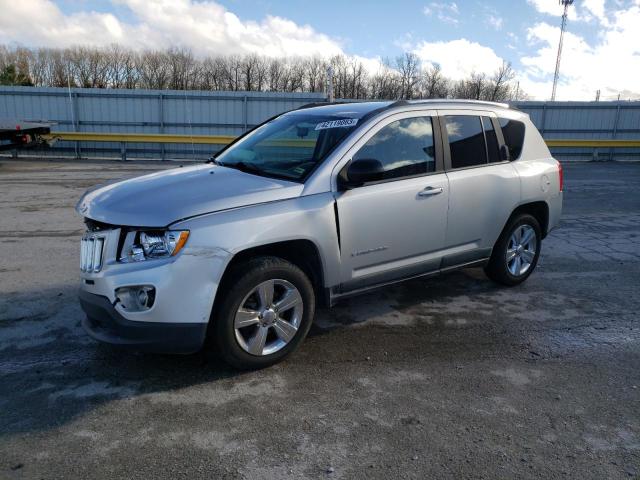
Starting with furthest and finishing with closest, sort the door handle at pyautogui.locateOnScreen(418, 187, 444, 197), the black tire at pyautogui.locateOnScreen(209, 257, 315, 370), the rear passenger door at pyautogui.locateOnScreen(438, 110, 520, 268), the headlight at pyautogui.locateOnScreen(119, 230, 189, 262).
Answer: the rear passenger door at pyautogui.locateOnScreen(438, 110, 520, 268) → the door handle at pyautogui.locateOnScreen(418, 187, 444, 197) → the black tire at pyautogui.locateOnScreen(209, 257, 315, 370) → the headlight at pyautogui.locateOnScreen(119, 230, 189, 262)

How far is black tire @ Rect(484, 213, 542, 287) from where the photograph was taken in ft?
17.6

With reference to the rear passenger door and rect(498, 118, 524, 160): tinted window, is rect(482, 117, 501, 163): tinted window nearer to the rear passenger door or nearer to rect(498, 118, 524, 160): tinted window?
the rear passenger door

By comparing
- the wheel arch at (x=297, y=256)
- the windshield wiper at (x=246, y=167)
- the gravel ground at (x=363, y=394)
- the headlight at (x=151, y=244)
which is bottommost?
the gravel ground at (x=363, y=394)

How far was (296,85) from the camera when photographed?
6056cm

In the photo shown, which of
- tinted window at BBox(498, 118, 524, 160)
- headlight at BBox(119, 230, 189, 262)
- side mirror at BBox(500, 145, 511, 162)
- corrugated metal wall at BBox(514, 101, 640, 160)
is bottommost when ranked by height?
headlight at BBox(119, 230, 189, 262)

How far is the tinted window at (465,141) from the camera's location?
4777 millimetres

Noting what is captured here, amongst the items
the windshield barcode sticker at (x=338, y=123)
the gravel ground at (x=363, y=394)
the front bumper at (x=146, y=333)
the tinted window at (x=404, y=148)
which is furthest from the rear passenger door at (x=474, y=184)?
the front bumper at (x=146, y=333)

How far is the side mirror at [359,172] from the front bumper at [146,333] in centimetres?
149

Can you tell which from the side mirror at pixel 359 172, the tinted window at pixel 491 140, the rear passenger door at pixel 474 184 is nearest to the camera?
the side mirror at pixel 359 172

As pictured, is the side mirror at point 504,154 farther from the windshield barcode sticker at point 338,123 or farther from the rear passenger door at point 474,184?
the windshield barcode sticker at point 338,123

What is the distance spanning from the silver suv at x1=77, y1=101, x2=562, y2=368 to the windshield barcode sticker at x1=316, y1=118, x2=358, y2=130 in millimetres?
11

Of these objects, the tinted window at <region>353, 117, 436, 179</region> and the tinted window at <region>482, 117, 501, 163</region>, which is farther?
the tinted window at <region>482, 117, 501, 163</region>

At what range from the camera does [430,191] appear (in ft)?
14.6

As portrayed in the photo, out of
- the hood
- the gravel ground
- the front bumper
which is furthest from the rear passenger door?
the front bumper
